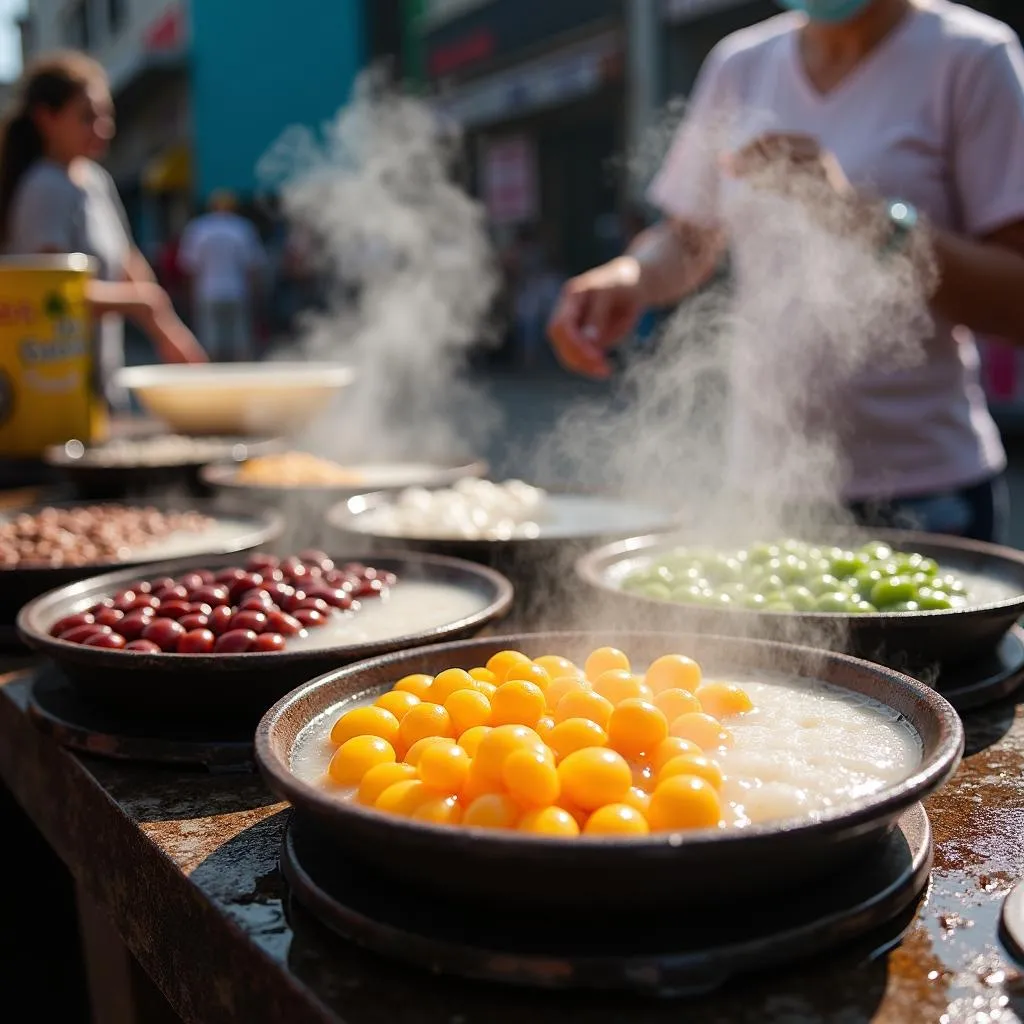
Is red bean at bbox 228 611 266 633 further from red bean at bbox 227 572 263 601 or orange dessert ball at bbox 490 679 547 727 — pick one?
orange dessert ball at bbox 490 679 547 727

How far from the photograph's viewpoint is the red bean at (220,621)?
5.16ft

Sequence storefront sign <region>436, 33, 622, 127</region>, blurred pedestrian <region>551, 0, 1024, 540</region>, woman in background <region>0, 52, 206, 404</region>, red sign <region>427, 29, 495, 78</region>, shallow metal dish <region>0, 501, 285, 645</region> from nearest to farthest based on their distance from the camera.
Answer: shallow metal dish <region>0, 501, 285, 645</region>, blurred pedestrian <region>551, 0, 1024, 540</region>, woman in background <region>0, 52, 206, 404</region>, storefront sign <region>436, 33, 622, 127</region>, red sign <region>427, 29, 495, 78</region>

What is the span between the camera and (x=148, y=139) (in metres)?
25.5

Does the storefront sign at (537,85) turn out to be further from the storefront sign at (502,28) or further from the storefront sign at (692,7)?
the storefront sign at (692,7)

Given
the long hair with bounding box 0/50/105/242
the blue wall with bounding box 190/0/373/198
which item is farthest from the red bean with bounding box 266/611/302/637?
the blue wall with bounding box 190/0/373/198

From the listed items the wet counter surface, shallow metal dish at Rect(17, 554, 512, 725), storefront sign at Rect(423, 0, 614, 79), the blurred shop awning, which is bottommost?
the wet counter surface

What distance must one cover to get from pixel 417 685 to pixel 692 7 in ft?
37.7

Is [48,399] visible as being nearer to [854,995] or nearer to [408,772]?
[408,772]

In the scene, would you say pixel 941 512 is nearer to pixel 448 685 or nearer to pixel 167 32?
pixel 448 685

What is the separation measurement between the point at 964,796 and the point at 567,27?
14.2m

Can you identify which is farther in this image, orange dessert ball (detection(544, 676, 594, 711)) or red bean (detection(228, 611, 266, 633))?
red bean (detection(228, 611, 266, 633))

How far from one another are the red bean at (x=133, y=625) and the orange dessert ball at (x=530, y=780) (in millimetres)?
799

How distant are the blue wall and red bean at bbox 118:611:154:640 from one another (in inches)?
832

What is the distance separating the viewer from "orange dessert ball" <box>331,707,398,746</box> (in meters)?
1.18
